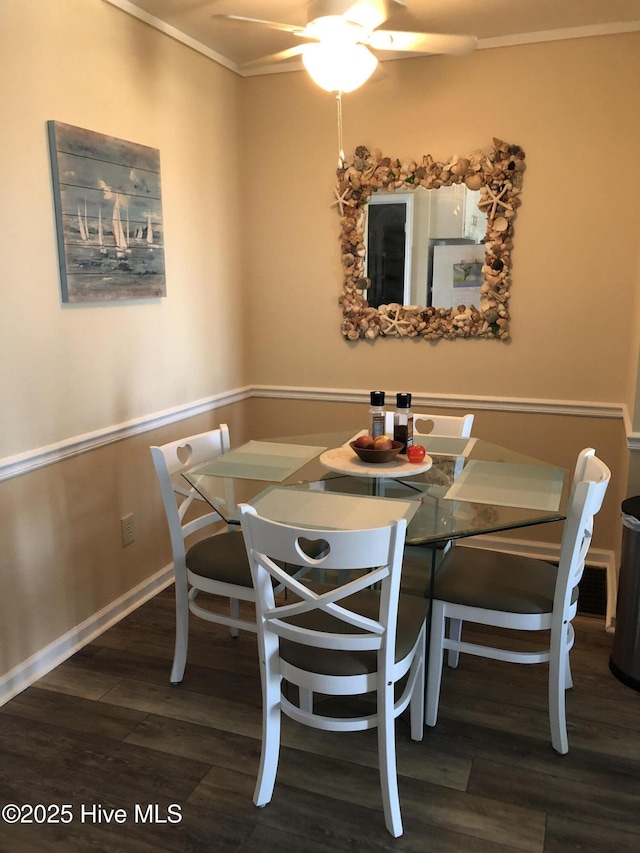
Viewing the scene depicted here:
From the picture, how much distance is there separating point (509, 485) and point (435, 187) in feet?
5.72

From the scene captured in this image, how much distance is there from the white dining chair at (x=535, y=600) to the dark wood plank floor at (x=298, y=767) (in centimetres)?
17

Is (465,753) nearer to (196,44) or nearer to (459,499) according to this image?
(459,499)

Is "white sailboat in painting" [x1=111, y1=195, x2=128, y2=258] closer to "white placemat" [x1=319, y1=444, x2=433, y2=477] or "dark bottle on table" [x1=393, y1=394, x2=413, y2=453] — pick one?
"white placemat" [x1=319, y1=444, x2=433, y2=477]

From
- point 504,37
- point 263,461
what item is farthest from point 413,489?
point 504,37

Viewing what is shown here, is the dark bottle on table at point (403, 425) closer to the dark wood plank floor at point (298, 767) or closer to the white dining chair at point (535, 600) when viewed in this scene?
the white dining chair at point (535, 600)

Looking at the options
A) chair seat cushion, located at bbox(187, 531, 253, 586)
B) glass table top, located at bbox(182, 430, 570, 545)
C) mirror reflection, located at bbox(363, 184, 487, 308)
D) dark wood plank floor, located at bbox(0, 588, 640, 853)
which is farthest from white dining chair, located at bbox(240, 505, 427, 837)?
mirror reflection, located at bbox(363, 184, 487, 308)

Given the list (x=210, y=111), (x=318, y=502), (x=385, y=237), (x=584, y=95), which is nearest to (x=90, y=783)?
(x=318, y=502)

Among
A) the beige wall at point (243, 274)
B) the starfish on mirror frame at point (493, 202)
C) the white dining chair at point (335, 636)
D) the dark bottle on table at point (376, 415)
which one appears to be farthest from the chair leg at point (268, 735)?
the starfish on mirror frame at point (493, 202)

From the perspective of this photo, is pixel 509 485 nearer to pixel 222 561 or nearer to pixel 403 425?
pixel 403 425

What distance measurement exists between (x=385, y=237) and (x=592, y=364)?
1.22 meters

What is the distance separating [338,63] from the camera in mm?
2391

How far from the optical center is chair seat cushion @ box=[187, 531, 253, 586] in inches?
90.0

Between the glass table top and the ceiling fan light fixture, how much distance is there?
1384 millimetres

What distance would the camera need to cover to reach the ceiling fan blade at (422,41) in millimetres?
2387
